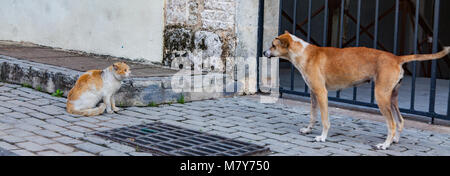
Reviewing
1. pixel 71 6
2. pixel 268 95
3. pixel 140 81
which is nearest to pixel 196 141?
pixel 140 81

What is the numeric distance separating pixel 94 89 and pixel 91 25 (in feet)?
10.9

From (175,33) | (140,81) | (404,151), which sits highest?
(175,33)

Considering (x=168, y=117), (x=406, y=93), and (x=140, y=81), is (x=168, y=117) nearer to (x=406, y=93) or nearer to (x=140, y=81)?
(x=140, y=81)

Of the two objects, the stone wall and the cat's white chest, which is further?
the stone wall

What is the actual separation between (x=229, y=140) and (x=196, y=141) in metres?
0.30

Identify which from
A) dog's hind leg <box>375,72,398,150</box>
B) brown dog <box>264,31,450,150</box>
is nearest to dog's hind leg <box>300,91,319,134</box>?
brown dog <box>264,31,450,150</box>

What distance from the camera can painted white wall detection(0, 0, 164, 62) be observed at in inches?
281

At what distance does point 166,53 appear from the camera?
7.02 meters

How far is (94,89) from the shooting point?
5.11 metres

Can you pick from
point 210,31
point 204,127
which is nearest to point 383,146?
point 204,127

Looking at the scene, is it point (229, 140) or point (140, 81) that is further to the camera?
point (140, 81)

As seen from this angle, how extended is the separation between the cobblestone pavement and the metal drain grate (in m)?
0.14

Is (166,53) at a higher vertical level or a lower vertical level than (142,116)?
higher

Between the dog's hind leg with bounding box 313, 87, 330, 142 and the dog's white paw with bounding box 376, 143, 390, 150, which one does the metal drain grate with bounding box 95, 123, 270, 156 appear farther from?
the dog's white paw with bounding box 376, 143, 390, 150
